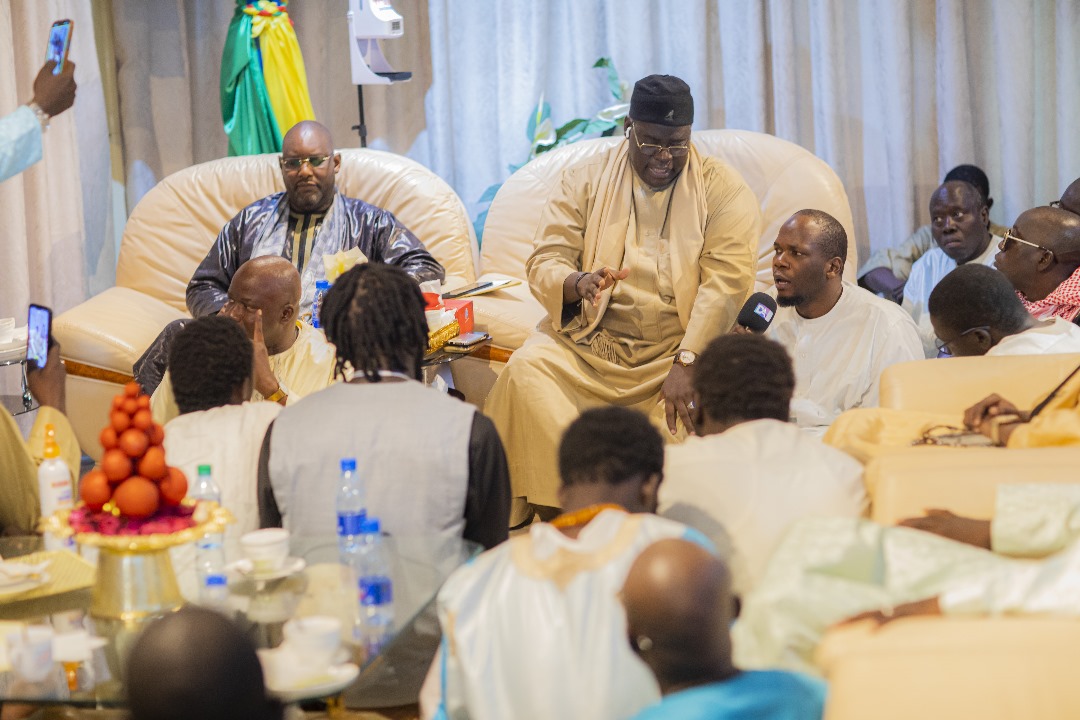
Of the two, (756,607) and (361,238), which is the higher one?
(361,238)

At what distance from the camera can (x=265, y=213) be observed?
585 centimetres

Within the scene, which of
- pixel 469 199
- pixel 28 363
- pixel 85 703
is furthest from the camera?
pixel 469 199

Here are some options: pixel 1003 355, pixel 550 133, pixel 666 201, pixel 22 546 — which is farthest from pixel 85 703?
pixel 550 133

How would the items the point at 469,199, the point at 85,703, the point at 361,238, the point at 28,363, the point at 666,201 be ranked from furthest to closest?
the point at 469,199, the point at 361,238, the point at 666,201, the point at 28,363, the point at 85,703

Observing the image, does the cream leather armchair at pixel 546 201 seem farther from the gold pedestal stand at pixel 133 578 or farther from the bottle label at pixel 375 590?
the gold pedestal stand at pixel 133 578

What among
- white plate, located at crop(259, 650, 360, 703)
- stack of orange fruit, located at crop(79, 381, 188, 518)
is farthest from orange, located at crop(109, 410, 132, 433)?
white plate, located at crop(259, 650, 360, 703)

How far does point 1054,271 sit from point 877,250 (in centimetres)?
200

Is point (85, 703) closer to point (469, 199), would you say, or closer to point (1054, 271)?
point (1054, 271)

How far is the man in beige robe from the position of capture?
484 cm

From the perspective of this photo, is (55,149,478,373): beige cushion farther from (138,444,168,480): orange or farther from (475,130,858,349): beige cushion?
(138,444,168,480): orange

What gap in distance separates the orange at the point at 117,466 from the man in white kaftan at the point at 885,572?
1.30 meters

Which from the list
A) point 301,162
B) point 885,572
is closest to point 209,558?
point 885,572

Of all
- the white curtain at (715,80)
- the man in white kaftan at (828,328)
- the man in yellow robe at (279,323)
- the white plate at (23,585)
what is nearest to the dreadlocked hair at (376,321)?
the white plate at (23,585)

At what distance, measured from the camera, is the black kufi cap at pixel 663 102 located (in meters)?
4.80
